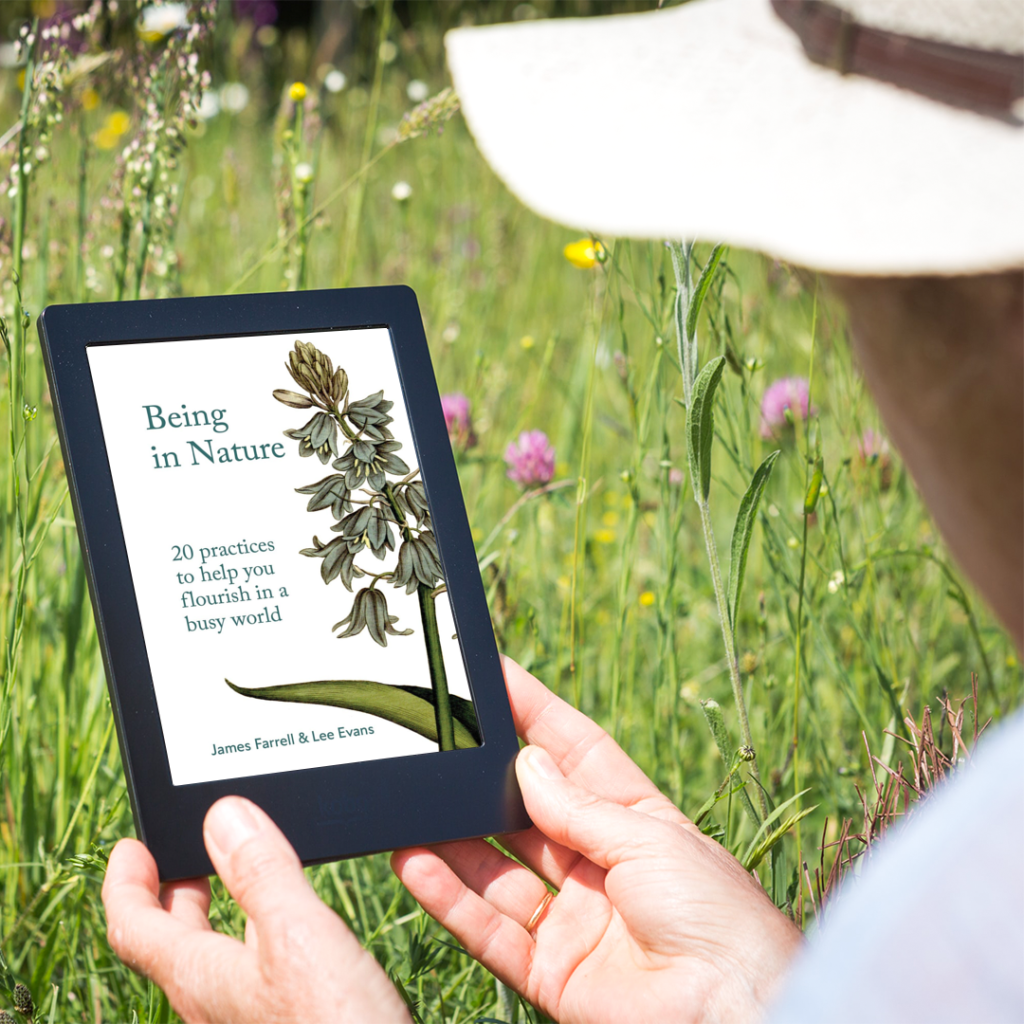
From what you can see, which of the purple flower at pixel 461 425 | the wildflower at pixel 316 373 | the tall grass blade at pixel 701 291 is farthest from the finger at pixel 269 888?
the purple flower at pixel 461 425

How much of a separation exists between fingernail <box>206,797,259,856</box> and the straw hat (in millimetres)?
446

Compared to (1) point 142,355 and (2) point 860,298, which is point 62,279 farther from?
(2) point 860,298

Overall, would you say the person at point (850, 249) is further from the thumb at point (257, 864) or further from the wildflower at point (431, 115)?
the wildflower at point (431, 115)

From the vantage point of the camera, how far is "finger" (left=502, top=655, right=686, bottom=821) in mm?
882

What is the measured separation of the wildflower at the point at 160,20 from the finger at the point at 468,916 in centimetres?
79

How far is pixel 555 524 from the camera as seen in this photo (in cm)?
183

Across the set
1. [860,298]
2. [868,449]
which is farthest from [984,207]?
[868,449]

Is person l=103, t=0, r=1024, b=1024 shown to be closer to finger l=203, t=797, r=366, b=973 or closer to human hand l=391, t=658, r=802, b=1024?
finger l=203, t=797, r=366, b=973

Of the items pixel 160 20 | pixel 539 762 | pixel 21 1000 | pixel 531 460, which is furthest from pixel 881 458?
pixel 160 20

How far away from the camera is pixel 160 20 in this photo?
1.55m

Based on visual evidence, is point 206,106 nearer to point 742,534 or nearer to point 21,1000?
point 742,534

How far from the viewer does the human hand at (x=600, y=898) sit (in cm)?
71

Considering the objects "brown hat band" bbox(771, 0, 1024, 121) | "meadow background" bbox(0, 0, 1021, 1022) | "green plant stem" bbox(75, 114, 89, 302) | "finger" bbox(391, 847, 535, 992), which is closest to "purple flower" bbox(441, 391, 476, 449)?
"meadow background" bbox(0, 0, 1021, 1022)

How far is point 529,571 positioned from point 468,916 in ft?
2.43
